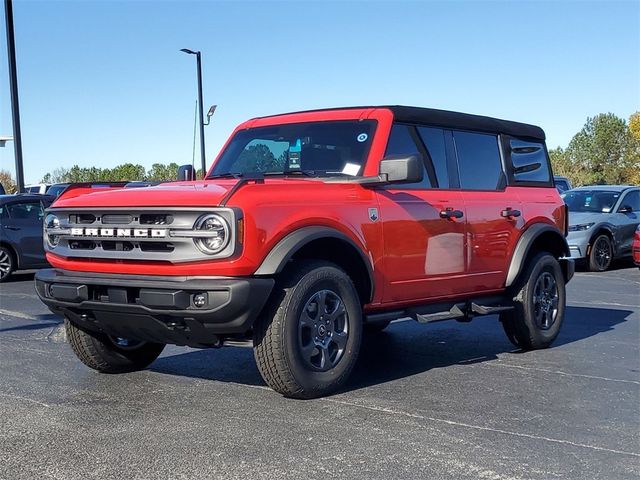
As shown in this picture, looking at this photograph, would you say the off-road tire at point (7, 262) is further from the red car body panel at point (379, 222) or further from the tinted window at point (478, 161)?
the tinted window at point (478, 161)

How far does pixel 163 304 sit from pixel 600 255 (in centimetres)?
1224

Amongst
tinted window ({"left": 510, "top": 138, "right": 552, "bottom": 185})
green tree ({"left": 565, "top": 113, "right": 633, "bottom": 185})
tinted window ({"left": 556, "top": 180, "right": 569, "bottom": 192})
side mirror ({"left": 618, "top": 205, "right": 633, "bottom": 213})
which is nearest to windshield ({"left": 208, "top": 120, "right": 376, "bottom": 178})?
tinted window ({"left": 510, "top": 138, "right": 552, "bottom": 185})

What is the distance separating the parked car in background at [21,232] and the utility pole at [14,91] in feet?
15.6

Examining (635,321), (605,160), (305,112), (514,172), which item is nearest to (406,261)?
(305,112)

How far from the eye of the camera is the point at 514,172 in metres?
7.40

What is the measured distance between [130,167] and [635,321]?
177 ft

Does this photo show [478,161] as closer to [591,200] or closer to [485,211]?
[485,211]

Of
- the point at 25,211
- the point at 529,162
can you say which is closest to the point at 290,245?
the point at 529,162

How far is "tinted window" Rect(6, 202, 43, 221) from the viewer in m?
14.1

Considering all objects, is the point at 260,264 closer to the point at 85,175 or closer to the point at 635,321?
the point at 635,321

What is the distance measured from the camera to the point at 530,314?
7.02 m

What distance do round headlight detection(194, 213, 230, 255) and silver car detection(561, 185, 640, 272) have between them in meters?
11.5

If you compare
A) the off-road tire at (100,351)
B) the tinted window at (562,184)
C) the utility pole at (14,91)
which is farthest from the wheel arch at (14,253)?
the tinted window at (562,184)

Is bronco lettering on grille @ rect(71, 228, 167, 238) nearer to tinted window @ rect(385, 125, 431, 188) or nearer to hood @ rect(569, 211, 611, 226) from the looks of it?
tinted window @ rect(385, 125, 431, 188)
